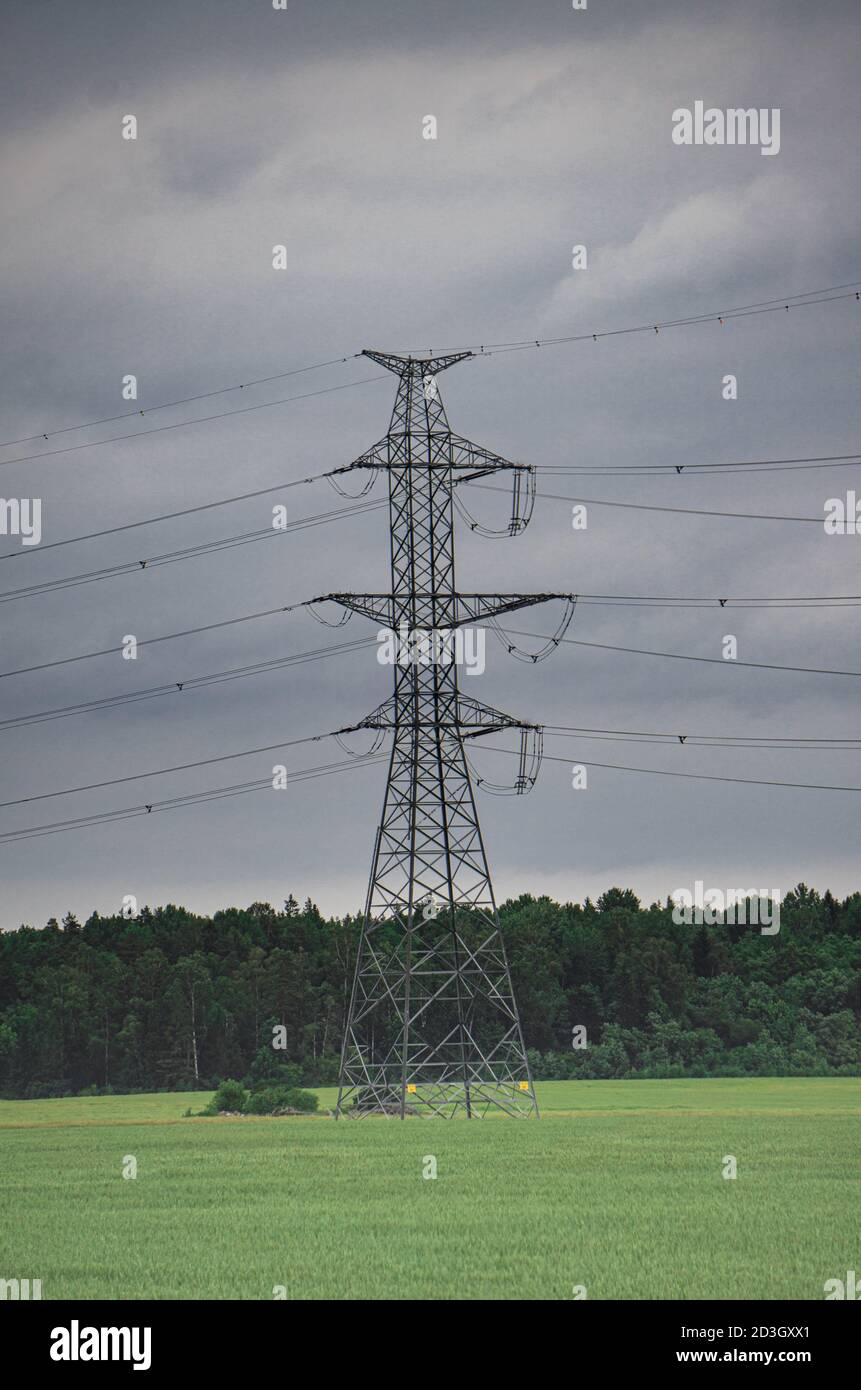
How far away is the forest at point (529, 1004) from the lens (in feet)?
459

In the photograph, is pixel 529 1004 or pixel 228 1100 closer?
pixel 228 1100

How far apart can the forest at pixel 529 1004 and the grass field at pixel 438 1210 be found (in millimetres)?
74302

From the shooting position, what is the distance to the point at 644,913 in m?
180

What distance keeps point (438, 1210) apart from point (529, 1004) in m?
125

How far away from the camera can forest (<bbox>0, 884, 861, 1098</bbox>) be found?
140 m

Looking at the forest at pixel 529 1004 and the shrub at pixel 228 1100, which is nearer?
the shrub at pixel 228 1100

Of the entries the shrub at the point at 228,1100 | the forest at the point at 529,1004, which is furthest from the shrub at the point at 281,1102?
the forest at the point at 529,1004

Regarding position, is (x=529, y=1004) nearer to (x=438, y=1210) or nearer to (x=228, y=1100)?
(x=228, y=1100)

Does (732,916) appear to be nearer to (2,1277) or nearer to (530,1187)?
(530,1187)

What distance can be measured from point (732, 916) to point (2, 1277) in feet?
522

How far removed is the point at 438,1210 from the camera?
35062mm

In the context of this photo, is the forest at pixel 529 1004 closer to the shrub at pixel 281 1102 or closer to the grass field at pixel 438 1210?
the shrub at pixel 281 1102

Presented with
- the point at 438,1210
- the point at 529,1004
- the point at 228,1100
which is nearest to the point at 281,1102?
the point at 228,1100
